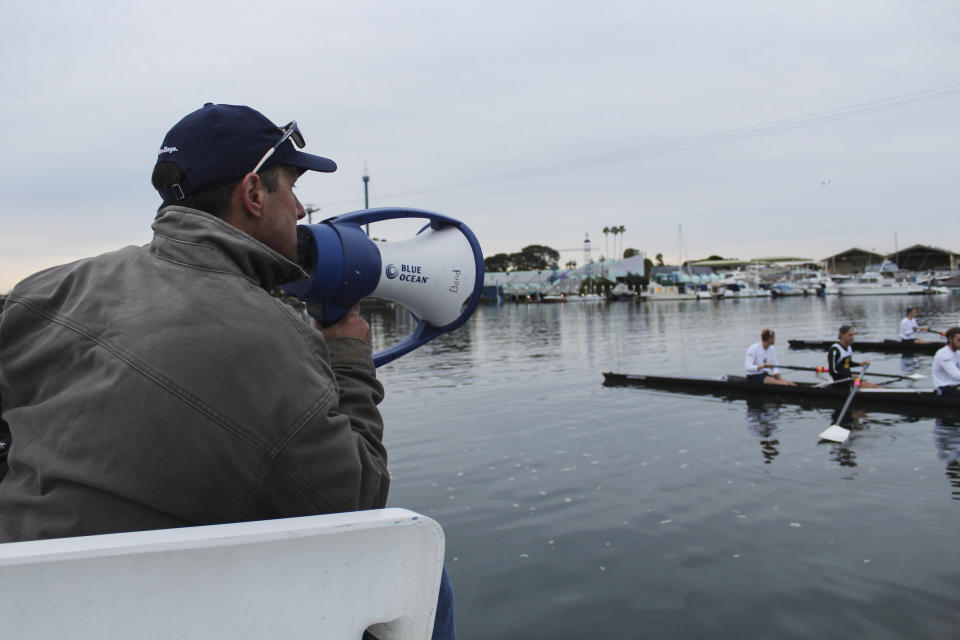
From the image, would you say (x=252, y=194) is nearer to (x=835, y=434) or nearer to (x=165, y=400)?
(x=165, y=400)

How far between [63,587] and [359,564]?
509 millimetres

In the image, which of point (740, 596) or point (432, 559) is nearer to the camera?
point (432, 559)

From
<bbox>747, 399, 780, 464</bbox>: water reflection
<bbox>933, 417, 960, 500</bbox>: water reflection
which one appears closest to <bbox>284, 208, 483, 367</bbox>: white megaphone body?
<bbox>933, 417, 960, 500</bbox>: water reflection

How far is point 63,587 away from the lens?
3.60 feet

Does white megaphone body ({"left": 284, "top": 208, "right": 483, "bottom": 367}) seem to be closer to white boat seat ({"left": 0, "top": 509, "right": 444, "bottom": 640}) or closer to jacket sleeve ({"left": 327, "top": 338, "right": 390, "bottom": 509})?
jacket sleeve ({"left": 327, "top": 338, "right": 390, "bottom": 509})

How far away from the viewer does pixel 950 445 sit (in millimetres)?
10812

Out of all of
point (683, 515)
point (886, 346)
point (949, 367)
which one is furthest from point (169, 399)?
point (886, 346)

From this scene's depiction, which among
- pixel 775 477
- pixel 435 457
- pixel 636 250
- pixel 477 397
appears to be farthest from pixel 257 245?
pixel 636 250

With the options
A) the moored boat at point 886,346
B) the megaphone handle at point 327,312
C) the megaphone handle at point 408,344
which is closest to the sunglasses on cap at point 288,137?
the megaphone handle at point 327,312

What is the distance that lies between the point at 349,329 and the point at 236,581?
1.00 m

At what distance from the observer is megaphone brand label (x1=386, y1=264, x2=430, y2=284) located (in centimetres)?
246

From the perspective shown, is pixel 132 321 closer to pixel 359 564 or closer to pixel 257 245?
pixel 257 245

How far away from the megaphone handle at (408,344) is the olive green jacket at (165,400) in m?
0.84

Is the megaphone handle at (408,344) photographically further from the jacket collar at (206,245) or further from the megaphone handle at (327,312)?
the jacket collar at (206,245)
